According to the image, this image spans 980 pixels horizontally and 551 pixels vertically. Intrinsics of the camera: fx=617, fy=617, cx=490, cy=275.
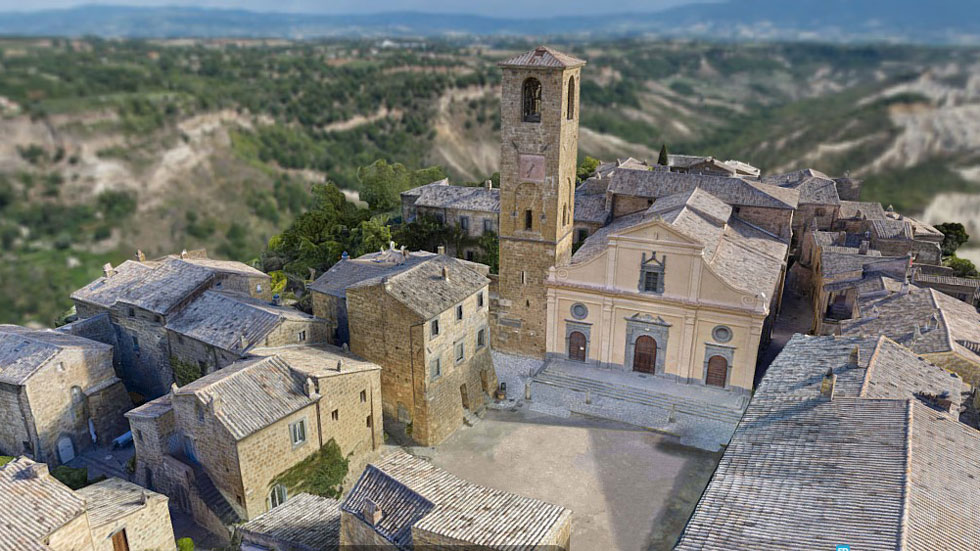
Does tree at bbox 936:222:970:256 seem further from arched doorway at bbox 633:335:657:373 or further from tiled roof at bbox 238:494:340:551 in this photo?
tiled roof at bbox 238:494:340:551

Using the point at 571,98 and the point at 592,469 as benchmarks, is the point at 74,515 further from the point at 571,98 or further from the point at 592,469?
the point at 571,98

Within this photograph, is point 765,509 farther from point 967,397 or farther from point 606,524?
point 967,397

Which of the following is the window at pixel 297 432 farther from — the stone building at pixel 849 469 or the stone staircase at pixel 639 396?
Answer: the stone building at pixel 849 469

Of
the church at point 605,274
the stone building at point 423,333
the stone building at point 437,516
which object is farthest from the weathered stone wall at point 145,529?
the church at point 605,274

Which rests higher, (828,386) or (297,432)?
(828,386)

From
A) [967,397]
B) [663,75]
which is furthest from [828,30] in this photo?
[663,75]

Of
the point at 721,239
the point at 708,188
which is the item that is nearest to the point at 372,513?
the point at 721,239
